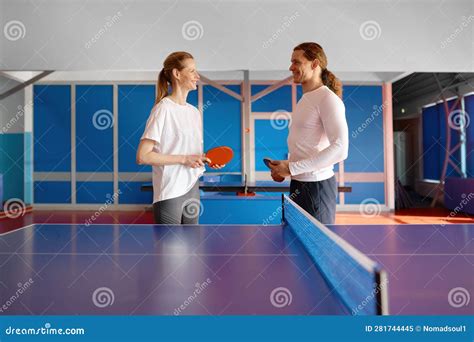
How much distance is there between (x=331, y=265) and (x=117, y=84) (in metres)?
7.81

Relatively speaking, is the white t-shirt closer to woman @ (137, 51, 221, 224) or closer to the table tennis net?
woman @ (137, 51, 221, 224)

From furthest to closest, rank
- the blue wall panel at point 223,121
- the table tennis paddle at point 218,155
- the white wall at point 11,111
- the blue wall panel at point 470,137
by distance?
1. the blue wall panel at point 470,137
2. the blue wall panel at point 223,121
3. the white wall at point 11,111
4. the table tennis paddle at point 218,155

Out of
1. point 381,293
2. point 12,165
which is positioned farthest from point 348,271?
point 12,165

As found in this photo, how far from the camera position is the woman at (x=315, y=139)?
1.81 metres

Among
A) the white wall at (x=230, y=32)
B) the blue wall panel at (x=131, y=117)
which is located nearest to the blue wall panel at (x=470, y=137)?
the white wall at (x=230, y=32)

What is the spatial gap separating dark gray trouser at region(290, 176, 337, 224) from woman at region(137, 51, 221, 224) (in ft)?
1.54

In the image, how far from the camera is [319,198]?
184cm

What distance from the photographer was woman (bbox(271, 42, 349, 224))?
1810mm

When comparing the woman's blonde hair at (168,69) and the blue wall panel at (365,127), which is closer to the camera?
the woman's blonde hair at (168,69)

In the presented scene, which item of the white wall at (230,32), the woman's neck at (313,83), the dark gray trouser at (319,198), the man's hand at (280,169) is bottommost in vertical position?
the dark gray trouser at (319,198)

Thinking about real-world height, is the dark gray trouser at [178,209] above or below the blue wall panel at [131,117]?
below

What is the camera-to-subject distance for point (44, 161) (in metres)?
8.25

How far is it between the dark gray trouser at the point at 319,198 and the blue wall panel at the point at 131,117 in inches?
259

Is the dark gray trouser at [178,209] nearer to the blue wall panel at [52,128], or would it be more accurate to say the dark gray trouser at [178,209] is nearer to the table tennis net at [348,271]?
the table tennis net at [348,271]
